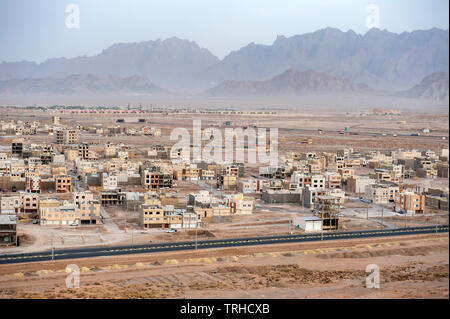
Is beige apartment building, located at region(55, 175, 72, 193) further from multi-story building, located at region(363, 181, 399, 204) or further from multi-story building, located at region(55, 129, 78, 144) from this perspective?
multi-story building, located at region(55, 129, 78, 144)

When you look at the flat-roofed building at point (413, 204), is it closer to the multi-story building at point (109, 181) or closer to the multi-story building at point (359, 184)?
the multi-story building at point (359, 184)

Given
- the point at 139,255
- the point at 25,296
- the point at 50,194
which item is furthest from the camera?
the point at 50,194

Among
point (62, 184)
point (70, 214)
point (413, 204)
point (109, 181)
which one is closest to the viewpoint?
point (70, 214)

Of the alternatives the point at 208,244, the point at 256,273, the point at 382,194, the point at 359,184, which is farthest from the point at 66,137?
the point at 256,273

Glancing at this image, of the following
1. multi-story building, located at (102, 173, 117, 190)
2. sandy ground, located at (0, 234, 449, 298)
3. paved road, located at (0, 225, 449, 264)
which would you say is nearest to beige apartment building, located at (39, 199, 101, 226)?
paved road, located at (0, 225, 449, 264)

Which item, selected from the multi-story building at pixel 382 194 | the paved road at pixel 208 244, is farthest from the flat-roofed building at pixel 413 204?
the paved road at pixel 208 244

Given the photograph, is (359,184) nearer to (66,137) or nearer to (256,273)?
(256,273)
